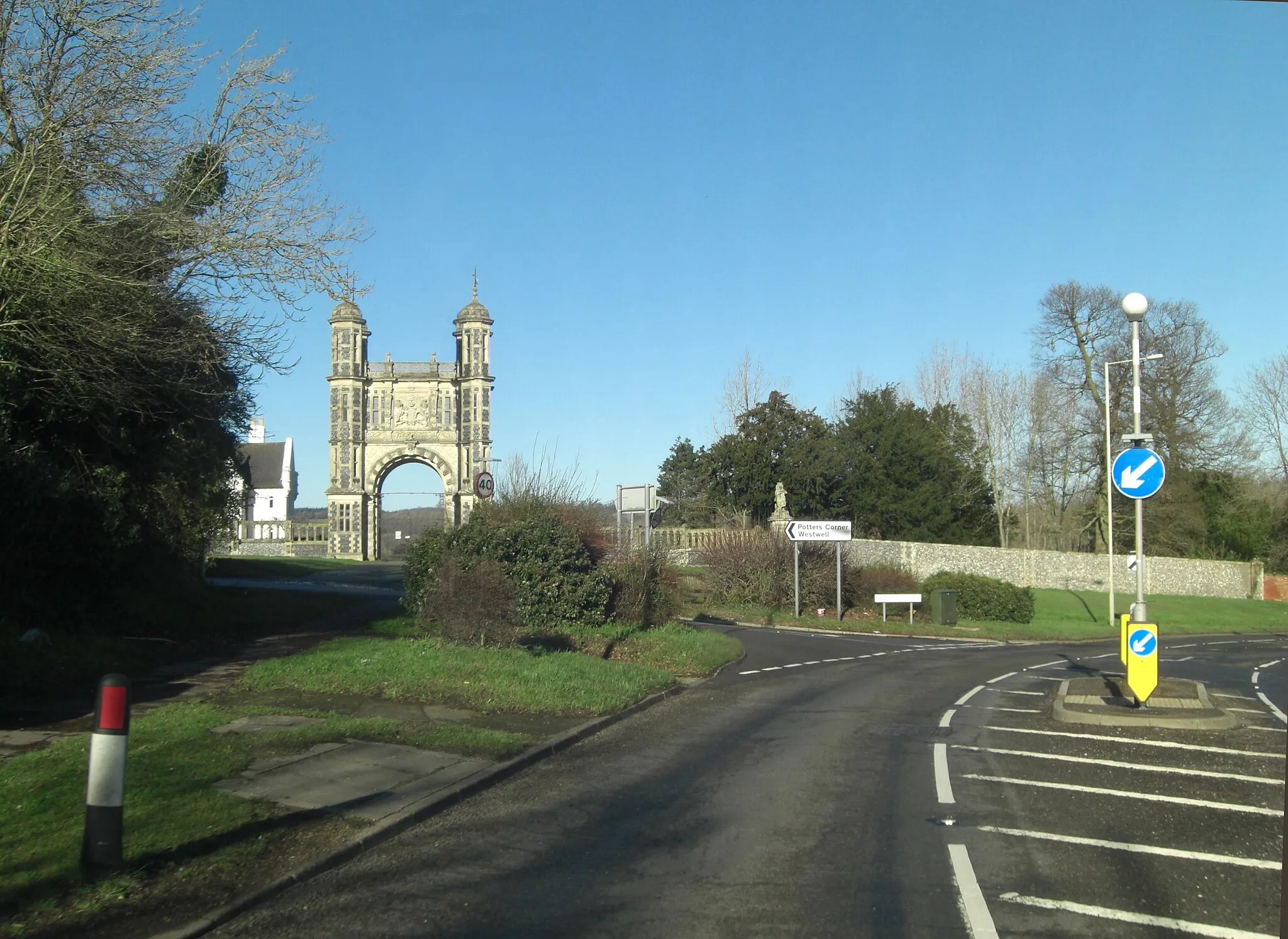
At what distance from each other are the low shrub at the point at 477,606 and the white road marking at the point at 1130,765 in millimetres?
6381

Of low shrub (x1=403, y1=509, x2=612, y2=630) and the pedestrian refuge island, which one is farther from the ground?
low shrub (x1=403, y1=509, x2=612, y2=630)

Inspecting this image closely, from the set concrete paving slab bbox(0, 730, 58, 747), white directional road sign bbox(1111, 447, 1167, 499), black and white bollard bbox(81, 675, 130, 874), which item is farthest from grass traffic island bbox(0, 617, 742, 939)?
white directional road sign bbox(1111, 447, 1167, 499)

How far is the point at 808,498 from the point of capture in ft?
161

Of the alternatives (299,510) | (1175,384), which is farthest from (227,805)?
(299,510)

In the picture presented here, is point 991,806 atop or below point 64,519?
below

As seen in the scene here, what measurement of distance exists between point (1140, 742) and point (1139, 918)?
6095mm

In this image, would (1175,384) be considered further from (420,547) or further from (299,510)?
(299,510)

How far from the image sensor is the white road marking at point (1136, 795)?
7902mm

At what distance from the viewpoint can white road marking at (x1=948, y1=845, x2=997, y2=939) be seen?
203 inches

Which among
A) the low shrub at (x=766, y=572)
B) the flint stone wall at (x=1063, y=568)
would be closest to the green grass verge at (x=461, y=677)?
the low shrub at (x=766, y=572)

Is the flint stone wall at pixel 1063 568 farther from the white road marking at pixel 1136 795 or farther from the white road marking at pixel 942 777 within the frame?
the white road marking at pixel 1136 795

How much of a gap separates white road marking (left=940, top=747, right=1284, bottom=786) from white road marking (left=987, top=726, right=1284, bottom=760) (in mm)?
1094

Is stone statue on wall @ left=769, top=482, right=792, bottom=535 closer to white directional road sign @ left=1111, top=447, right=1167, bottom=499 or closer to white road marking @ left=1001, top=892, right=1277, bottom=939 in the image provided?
white directional road sign @ left=1111, top=447, right=1167, bottom=499

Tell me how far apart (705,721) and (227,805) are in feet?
20.7
